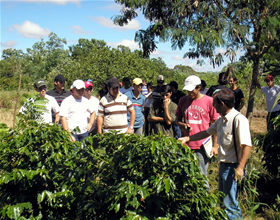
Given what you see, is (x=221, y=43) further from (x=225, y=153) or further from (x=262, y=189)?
(x=225, y=153)

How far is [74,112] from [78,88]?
16.9 inches

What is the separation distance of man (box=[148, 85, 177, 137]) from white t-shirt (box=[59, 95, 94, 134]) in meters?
1.16

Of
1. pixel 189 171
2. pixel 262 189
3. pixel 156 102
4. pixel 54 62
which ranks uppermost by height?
pixel 54 62

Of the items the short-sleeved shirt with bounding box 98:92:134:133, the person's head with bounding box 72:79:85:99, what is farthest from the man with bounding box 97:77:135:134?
the person's head with bounding box 72:79:85:99

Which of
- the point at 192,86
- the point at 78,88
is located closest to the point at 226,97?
the point at 192,86

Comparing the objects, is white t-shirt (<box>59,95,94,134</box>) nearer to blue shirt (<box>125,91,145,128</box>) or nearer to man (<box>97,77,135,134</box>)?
man (<box>97,77,135,134</box>)

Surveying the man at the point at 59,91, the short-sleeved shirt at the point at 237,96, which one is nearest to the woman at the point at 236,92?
the short-sleeved shirt at the point at 237,96

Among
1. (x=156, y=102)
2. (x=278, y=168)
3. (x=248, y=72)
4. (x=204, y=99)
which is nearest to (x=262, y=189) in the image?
(x=278, y=168)

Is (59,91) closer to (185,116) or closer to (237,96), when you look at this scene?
(185,116)

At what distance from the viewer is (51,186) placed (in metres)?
3.16

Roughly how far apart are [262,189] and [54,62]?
157 feet

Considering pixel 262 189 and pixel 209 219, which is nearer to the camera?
pixel 209 219

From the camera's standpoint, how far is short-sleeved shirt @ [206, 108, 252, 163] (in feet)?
10.0

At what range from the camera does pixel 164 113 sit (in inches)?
195
